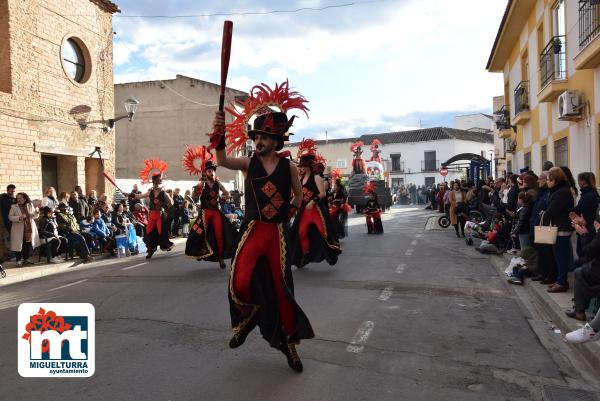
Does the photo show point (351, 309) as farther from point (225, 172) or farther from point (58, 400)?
point (225, 172)

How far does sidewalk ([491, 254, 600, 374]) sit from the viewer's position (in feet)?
15.7

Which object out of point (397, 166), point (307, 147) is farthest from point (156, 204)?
point (397, 166)

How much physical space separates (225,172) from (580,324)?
28201 millimetres

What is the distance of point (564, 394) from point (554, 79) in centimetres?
1100

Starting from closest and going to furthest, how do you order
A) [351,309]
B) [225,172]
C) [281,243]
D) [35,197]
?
[281,243]
[351,309]
[35,197]
[225,172]

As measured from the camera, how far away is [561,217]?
732 centimetres

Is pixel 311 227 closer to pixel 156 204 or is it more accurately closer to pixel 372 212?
pixel 156 204

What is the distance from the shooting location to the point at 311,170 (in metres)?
9.71

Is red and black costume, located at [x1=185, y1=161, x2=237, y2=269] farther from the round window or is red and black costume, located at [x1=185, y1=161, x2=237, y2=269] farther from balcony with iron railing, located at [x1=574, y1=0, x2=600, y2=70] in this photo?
the round window

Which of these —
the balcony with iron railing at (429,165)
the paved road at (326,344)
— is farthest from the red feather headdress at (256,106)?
the balcony with iron railing at (429,165)

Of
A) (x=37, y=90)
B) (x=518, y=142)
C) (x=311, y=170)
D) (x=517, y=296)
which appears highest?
(x=37, y=90)

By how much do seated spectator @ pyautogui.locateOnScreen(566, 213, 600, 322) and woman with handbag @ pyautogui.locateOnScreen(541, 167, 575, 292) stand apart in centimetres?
115

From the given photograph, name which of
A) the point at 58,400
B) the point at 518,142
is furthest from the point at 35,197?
the point at 518,142

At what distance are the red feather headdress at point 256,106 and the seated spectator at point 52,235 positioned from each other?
8047mm
